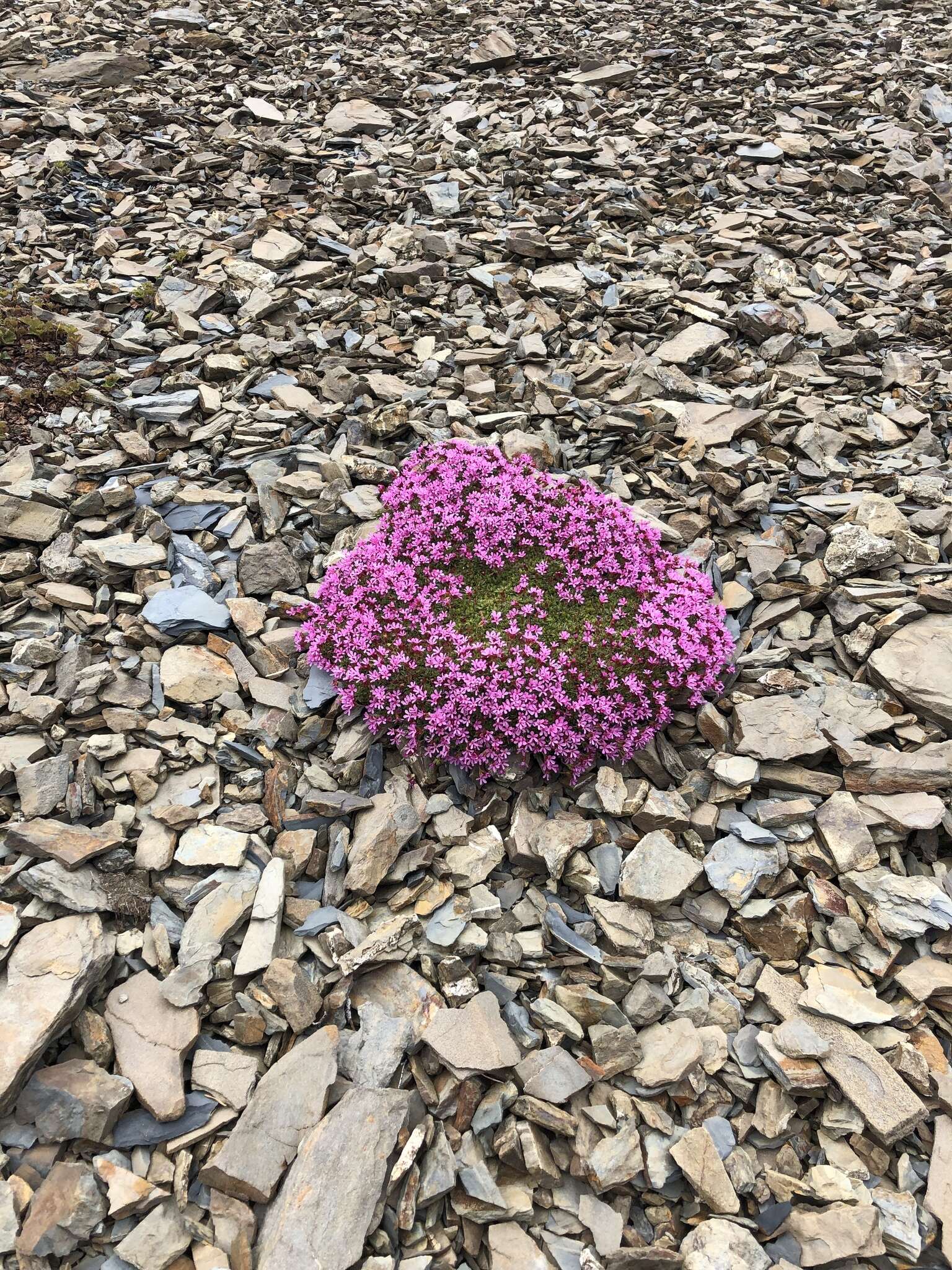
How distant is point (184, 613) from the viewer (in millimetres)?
6988

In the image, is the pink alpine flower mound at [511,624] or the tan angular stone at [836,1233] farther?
the pink alpine flower mound at [511,624]

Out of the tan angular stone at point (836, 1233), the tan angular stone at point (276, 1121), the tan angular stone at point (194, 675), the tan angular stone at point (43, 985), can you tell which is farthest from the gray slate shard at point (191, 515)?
the tan angular stone at point (836, 1233)

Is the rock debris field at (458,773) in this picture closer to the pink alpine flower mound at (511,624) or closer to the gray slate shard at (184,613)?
the gray slate shard at (184,613)

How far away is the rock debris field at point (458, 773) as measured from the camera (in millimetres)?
4434

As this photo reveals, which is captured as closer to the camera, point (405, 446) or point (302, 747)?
point (302, 747)

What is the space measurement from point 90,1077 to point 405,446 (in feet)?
20.9

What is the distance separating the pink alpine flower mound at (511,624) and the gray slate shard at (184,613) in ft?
2.49

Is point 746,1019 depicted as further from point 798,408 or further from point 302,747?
point 798,408

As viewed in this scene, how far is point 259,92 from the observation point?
15438mm

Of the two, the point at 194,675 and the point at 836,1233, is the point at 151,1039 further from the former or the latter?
the point at 836,1233

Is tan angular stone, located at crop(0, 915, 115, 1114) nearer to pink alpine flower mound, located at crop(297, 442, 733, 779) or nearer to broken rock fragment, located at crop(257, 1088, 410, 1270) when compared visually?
broken rock fragment, located at crop(257, 1088, 410, 1270)

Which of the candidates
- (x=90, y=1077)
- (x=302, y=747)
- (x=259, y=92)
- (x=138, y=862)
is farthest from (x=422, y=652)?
(x=259, y=92)

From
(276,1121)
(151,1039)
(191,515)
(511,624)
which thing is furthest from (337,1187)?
(191,515)

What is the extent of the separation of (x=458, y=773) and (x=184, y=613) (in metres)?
2.64
